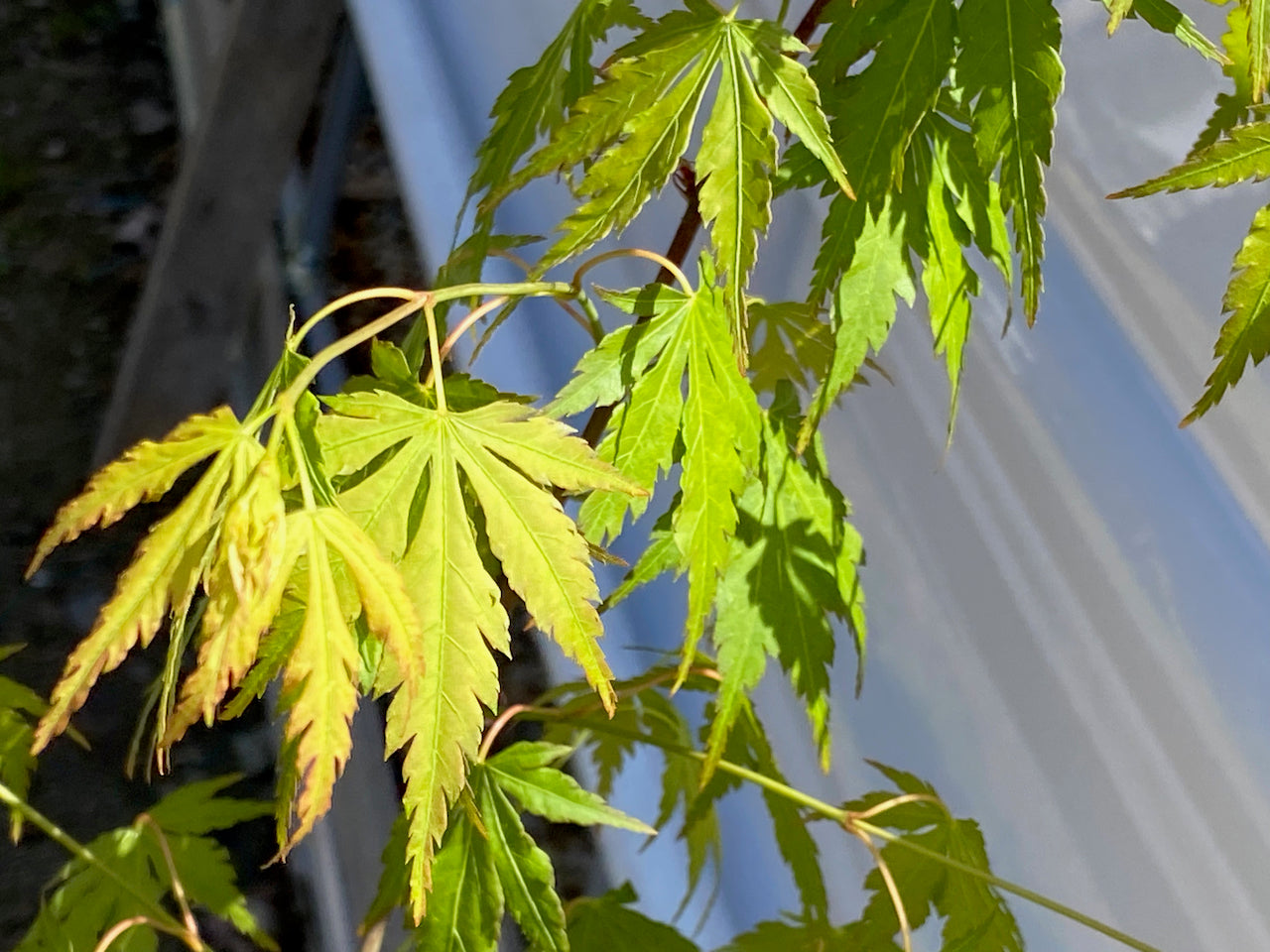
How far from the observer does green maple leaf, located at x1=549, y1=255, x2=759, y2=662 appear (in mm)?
409

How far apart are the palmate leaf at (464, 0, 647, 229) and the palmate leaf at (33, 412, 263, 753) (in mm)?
167

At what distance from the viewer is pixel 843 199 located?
0.38 m

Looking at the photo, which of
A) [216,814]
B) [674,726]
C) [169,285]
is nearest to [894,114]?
[674,726]

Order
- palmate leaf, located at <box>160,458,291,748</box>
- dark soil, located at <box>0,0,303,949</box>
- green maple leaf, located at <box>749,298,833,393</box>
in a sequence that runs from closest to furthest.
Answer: palmate leaf, located at <box>160,458,291,748</box> < green maple leaf, located at <box>749,298,833,393</box> < dark soil, located at <box>0,0,303,949</box>

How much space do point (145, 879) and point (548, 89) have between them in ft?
1.59

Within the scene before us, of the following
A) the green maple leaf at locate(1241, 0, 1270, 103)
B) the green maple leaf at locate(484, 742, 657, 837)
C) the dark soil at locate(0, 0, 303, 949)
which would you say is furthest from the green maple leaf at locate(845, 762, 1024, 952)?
the dark soil at locate(0, 0, 303, 949)

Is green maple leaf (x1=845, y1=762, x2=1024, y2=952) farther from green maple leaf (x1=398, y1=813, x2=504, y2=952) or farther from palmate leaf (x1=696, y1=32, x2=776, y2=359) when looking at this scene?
palmate leaf (x1=696, y1=32, x2=776, y2=359)

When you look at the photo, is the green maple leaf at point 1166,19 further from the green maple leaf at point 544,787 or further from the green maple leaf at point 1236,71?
the green maple leaf at point 544,787

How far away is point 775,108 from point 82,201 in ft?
6.21

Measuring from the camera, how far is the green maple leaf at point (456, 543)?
1.15 feet

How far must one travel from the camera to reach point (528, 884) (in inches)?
19.1

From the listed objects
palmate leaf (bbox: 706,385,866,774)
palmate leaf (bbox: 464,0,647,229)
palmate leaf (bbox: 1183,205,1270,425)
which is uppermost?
palmate leaf (bbox: 464,0,647,229)

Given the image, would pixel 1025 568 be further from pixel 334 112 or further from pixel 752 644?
pixel 334 112

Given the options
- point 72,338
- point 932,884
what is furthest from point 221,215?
point 932,884
